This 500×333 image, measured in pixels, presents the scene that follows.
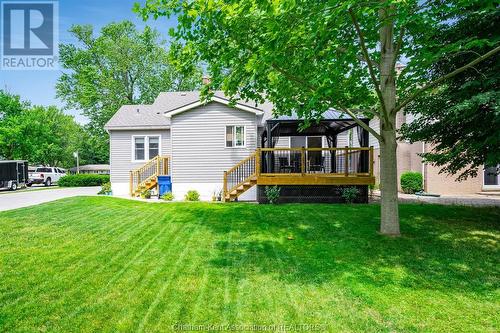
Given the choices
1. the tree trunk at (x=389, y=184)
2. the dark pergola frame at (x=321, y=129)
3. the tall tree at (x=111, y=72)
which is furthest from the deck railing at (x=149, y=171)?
the tall tree at (x=111, y=72)

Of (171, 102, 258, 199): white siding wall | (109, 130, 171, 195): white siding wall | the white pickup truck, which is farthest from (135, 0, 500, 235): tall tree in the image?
the white pickup truck

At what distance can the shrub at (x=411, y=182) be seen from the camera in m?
14.9

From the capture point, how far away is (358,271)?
471 centimetres

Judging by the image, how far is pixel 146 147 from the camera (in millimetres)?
16859

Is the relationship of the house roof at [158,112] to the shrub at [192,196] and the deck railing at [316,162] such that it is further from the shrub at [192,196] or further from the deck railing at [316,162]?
the shrub at [192,196]

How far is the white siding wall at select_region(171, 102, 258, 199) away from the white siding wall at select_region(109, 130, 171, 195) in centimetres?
266

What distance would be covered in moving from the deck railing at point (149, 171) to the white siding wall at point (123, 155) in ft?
3.46

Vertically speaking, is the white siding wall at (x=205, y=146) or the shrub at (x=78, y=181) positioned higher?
the white siding wall at (x=205, y=146)

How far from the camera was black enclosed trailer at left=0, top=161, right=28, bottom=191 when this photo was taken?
20.5 meters

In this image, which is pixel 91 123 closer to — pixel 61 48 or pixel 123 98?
pixel 123 98

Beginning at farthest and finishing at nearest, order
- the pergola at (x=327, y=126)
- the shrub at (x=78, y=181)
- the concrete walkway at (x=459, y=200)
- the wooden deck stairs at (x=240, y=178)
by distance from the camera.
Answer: the shrub at (x=78, y=181), the wooden deck stairs at (x=240, y=178), the pergola at (x=327, y=126), the concrete walkway at (x=459, y=200)

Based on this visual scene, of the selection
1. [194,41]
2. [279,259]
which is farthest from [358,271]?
[194,41]

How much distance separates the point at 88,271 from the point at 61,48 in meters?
37.2

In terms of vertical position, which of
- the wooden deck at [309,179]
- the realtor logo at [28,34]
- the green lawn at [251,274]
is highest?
the realtor logo at [28,34]
